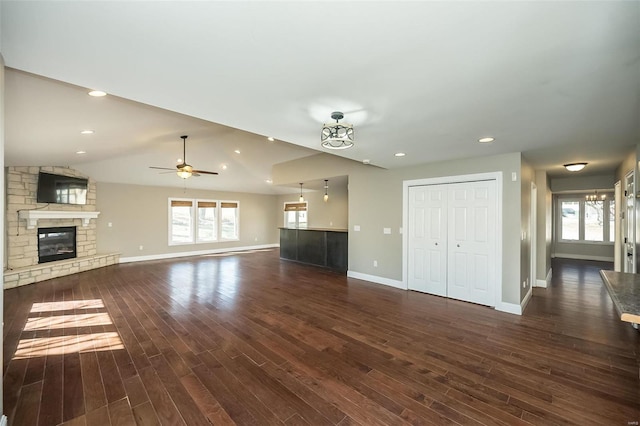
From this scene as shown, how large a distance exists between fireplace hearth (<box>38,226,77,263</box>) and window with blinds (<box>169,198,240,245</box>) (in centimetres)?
256

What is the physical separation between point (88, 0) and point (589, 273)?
9.66 meters

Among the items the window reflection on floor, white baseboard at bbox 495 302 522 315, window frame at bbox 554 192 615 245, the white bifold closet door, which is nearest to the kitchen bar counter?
the white bifold closet door

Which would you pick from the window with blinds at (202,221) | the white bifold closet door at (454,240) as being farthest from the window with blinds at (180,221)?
the white bifold closet door at (454,240)

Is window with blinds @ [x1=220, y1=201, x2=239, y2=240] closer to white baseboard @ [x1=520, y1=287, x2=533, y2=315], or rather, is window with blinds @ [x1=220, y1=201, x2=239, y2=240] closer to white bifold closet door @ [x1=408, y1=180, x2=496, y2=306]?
white bifold closet door @ [x1=408, y1=180, x2=496, y2=306]

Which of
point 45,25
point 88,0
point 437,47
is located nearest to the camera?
point 88,0

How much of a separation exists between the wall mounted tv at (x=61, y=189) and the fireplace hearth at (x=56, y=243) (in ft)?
2.47

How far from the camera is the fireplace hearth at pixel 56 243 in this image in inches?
251

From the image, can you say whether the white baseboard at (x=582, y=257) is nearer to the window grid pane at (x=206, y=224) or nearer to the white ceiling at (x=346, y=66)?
the white ceiling at (x=346, y=66)

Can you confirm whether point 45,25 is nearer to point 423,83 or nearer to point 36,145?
point 423,83

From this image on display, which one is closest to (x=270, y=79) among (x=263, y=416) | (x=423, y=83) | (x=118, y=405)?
(x=423, y=83)

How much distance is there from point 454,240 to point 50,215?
28.4ft

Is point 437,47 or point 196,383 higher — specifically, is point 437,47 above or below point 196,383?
above

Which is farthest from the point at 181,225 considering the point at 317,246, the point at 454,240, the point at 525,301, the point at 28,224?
the point at 525,301

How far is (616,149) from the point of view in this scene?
387cm
